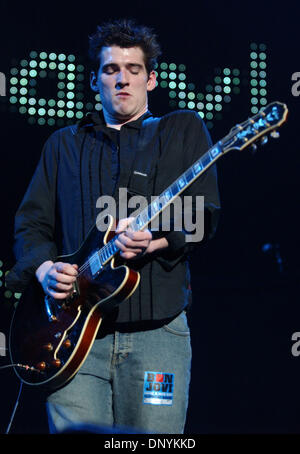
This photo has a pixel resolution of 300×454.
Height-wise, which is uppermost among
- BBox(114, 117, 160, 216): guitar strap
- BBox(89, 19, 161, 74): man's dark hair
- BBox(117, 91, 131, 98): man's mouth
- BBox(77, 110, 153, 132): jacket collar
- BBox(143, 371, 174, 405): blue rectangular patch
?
BBox(89, 19, 161, 74): man's dark hair

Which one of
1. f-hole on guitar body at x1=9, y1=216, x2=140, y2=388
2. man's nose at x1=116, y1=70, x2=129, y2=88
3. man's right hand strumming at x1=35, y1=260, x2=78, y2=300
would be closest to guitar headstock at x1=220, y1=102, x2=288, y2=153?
f-hole on guitar body at x1=9, y1=216, x2=140, y2=388

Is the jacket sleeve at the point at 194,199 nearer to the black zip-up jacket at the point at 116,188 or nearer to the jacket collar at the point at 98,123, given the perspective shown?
the black zip-up jacket at the point at 116,188

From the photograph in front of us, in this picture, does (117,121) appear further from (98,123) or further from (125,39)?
(125,39)

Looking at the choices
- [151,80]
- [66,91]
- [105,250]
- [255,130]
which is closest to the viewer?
[255,130]

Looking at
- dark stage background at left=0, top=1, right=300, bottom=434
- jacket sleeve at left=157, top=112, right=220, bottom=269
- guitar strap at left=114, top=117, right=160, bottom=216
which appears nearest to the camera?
jacket sleeve at left=157, top=112, right=220, bottom=269

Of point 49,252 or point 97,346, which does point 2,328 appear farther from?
point 97,346

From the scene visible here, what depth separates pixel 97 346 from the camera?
2.23 m

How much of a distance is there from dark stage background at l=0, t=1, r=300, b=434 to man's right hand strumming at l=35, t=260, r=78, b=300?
1.34 m

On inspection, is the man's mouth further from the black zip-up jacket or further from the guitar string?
the guitar string

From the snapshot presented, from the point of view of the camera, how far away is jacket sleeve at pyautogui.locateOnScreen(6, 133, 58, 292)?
2521 millimetres

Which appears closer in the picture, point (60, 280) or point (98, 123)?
point (60, 280)

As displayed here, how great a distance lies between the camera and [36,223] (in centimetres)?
264

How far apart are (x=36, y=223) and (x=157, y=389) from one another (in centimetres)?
100

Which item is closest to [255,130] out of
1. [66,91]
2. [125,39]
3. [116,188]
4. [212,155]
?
[212,155]
